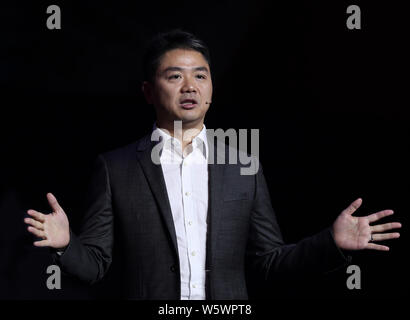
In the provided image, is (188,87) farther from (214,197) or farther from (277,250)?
(277,250)

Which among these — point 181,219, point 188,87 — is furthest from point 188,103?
point 181,219

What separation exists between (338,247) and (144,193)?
29.3 inches

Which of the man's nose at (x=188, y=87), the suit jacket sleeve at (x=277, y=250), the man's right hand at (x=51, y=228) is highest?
the man's nose at (x=188, y=87)

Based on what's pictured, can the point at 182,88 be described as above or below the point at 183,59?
below

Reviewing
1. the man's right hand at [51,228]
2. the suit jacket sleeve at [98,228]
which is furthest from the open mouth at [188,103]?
the man's right hand at [51,228]

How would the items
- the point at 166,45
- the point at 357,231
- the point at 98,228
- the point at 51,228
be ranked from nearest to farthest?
the point at 51,228, the point at 357,231, the point at 98,228, the point at 166,45

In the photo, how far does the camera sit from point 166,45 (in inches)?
96.4

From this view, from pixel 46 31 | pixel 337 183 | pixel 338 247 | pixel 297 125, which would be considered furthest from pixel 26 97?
pixel 338 247

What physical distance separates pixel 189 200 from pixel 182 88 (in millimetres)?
437

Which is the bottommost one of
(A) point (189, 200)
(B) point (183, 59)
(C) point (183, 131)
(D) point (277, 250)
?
(D) point (277, 250)

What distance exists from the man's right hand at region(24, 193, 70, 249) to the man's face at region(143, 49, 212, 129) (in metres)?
0.57

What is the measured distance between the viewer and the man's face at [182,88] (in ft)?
7.68

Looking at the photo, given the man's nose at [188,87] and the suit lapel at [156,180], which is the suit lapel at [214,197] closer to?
the suit lapel at [156,180]

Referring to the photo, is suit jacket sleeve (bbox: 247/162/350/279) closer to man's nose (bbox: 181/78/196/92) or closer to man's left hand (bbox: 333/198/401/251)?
man's left hand (bbox: 333/198/401/251)
